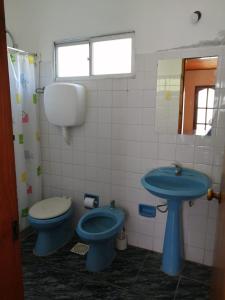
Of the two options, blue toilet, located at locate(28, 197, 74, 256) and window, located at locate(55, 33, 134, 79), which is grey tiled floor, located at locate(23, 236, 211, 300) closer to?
blue toilet, located at locate(28, 197, 74, 256)

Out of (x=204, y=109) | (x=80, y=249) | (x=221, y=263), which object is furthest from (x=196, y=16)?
(x=80, y=249)

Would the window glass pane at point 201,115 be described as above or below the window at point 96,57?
below

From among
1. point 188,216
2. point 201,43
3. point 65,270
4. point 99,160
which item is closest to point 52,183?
point 99,160

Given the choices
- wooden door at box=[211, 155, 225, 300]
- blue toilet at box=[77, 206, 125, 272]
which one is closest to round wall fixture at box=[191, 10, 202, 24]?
wooden door at box=[211, 155, 225, 300]

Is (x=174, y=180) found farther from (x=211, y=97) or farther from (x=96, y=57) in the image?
(x=96, y=57)

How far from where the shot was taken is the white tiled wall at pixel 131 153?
1962mm

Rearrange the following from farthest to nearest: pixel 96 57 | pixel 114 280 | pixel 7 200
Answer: pixel 96 57 < pixel 114 280 < pixel 7 200

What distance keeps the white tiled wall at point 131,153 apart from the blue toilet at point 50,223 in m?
0.26

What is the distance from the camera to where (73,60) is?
7.93 ft

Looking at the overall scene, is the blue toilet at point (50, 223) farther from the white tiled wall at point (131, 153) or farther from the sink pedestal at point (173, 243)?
the sink pedestal at point (173, 243)

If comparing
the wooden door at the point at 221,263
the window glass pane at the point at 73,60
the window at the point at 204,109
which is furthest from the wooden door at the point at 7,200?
the window glass pane at the point at 73,60

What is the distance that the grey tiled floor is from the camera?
1741 millimetres

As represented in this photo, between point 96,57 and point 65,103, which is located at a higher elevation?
point 96,57

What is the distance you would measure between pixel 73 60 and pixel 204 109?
4.50 feet
